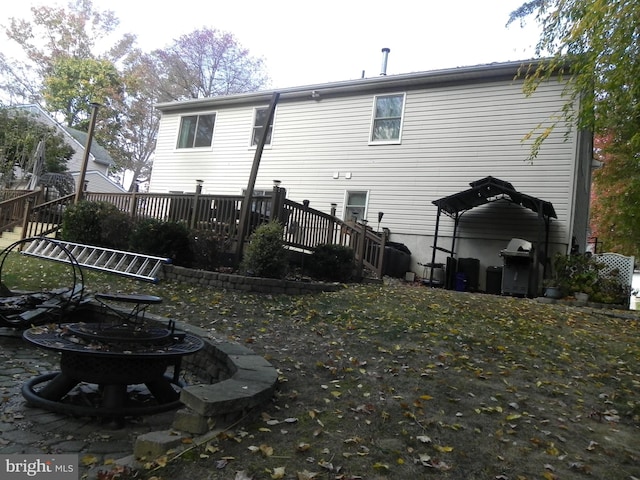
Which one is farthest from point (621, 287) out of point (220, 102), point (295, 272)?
point (220, 102)

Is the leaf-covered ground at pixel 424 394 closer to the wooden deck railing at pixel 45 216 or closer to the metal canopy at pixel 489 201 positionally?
the metal canopy at pixel 489 201

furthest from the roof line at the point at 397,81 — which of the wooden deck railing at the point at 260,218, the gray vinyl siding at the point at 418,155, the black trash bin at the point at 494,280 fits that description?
the wooden deck railing at the point at 260,218

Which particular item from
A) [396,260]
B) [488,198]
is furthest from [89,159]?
[488,198]

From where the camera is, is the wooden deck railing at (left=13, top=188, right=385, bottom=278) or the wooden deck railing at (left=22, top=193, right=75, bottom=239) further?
the wooden deck railing at (left=22, top=193, right=75, bottom=239)

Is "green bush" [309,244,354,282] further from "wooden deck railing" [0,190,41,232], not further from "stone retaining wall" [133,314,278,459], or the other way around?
"wooden deck railing" [0,190,41,232]

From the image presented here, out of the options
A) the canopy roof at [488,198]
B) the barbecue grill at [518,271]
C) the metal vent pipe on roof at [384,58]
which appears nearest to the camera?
the barbecue grill at [518,271]

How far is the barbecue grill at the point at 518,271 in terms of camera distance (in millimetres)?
9422

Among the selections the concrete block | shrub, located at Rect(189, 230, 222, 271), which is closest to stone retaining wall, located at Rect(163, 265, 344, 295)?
shrub, located at Rect(189, 230, 222, 271)

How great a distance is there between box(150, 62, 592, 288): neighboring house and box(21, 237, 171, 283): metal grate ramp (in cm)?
638

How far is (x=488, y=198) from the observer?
10.9 m

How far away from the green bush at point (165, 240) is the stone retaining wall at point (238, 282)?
39cm

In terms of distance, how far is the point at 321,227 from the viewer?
9578 millimetres

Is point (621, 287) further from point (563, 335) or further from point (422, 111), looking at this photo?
point (422, 111)

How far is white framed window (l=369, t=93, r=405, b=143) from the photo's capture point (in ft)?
41.2
